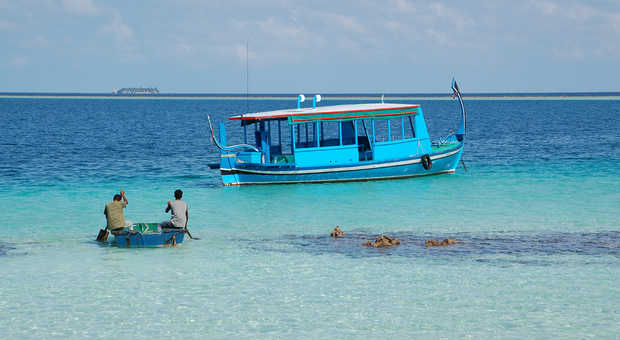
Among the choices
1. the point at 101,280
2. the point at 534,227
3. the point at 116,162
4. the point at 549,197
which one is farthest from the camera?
the point at 116,162

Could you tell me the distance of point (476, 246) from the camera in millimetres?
18547

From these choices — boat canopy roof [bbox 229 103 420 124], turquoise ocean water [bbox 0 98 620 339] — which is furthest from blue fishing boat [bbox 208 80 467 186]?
turquoise ocean water [bbox 0 98 620 339]

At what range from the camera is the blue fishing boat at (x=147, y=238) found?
1850 cm

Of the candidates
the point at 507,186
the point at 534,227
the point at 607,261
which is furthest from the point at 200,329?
the point at 507,186

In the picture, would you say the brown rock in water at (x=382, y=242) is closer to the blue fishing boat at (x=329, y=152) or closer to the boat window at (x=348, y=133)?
the blue fishing boat at (x=329, y=152)

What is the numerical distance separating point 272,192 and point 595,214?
12.0 metres

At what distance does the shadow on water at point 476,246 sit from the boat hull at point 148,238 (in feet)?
6.52

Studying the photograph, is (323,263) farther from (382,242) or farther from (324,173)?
(324,173)

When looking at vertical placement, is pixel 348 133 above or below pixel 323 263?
above

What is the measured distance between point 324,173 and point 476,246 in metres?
12.3

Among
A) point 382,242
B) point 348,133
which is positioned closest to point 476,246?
point 382,242

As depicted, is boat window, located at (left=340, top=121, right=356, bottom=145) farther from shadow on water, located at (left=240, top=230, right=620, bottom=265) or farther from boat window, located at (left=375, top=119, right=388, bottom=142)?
boat window, located at (left=375, top=119, right=388, bottom=142)

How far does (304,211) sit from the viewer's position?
24.7 m

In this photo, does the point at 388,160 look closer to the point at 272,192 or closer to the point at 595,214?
the point at 272,192
